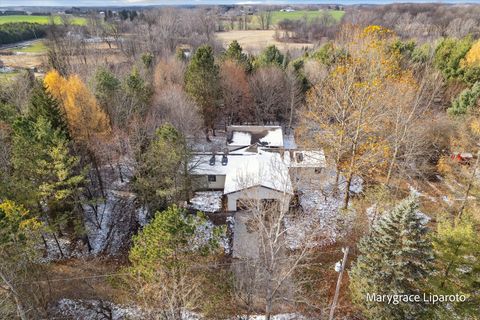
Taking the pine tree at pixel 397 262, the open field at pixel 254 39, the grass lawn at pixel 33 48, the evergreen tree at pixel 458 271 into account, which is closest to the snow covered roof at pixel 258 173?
the pine tree at pixel 397 262

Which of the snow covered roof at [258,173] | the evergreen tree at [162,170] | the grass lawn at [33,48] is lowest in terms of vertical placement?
the snow covered roof at [258,173]

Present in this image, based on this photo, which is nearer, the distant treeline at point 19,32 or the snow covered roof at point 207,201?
the snow covered roof at point 207,201

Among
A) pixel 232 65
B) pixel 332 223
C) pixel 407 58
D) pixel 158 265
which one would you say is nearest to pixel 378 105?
pixel 332 223

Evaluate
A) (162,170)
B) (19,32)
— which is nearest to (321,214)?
(162,170)

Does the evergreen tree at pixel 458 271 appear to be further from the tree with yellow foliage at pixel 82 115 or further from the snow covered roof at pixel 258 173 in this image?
the tree with yellow foliage at pixel 82 115

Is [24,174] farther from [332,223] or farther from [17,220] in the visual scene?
[332,223]

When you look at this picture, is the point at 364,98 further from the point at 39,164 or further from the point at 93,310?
the point at 93,310

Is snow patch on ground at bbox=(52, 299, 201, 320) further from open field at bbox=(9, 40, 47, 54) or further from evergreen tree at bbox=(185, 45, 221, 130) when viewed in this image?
open field at bbox=(9, 40, 47, 54)
